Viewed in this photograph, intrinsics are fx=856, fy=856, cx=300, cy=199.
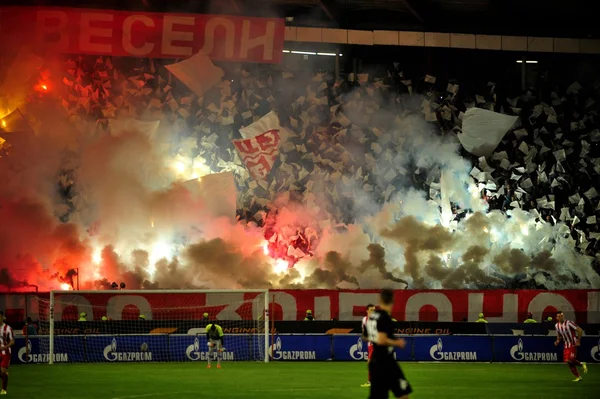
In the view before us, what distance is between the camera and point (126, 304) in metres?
35.6

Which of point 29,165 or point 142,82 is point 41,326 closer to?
point 29,165

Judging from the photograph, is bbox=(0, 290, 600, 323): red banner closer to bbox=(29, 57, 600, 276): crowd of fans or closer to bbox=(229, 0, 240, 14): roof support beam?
bbox=(29, 57, 600, 276): crowd of fans

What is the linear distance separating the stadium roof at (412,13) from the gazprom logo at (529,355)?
66.8ft

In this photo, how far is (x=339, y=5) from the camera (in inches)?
1756

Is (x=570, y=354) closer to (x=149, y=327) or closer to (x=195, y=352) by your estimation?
(x=195, y=352)

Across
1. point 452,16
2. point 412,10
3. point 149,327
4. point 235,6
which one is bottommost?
point 149,327

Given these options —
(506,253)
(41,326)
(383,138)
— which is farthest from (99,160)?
(506,253)

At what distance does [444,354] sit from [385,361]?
66.3 feet

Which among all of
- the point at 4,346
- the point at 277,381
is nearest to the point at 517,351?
the point at 277,381

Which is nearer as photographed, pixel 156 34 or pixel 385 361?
pixel 385 361

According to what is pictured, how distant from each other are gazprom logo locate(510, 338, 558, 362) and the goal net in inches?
347

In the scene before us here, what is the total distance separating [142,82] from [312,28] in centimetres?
922

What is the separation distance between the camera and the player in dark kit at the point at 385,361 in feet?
36.3

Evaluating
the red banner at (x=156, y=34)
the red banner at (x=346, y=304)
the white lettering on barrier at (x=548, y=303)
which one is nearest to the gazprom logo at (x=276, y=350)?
the red banner at (x=346, y=304)
